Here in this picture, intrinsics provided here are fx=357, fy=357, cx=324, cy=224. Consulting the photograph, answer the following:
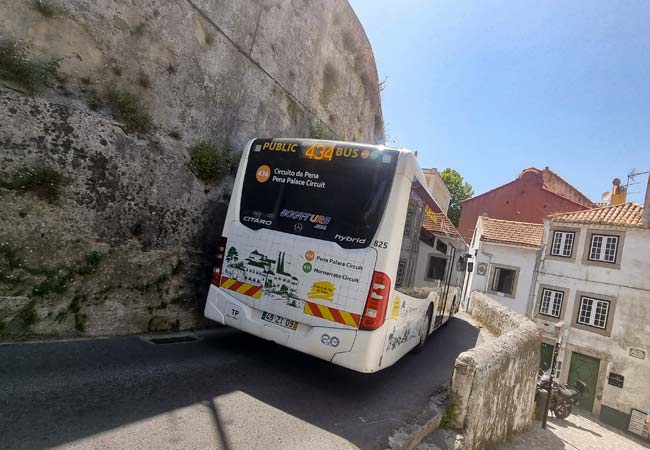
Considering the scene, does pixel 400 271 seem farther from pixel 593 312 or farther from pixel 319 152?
pixel 593 312

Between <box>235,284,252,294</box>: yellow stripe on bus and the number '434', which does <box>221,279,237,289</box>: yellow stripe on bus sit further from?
the number '434'

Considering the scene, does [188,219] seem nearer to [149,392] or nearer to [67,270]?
[67,270]

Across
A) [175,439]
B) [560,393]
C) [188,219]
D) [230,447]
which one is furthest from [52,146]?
[560,393]

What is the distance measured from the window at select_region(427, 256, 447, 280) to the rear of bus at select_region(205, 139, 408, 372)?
2528mm

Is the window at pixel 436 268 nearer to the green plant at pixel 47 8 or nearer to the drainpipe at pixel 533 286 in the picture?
the green plant at pixel 47 8

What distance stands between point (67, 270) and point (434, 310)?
661 centimetres

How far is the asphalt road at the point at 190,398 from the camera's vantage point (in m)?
2.81

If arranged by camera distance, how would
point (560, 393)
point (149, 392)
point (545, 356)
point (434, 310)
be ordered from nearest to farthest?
point (149, 392) → point (434, 310) → point (560, 393) → point (545, 356)

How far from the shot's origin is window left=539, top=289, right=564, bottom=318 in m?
20.8

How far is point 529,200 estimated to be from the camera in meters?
28.8

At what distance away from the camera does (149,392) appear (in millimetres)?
3537

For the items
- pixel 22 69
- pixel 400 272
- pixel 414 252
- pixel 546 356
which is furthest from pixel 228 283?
pixel 546 356

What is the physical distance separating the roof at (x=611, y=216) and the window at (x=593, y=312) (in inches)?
169

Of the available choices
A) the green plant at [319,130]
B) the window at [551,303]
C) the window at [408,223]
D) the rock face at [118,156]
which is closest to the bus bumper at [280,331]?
the rock face at [118,156]
